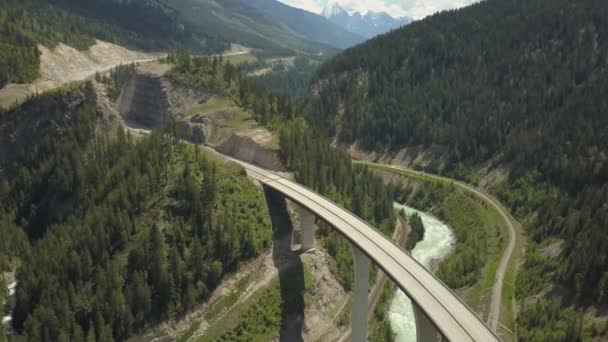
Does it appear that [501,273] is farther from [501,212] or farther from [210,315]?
[210,315]

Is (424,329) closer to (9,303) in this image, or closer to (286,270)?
(286,270)

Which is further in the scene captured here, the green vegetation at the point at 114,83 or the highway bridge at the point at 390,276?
the green vegetation at the point at 114,83

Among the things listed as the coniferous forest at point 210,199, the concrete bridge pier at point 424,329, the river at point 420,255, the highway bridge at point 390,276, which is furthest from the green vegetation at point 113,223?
the concrete bridge pier at point 424,329

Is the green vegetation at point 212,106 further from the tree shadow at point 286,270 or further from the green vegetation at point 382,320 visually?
the green vegetation at point 382,320

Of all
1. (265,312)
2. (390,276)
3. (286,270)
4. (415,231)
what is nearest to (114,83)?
(415,231)

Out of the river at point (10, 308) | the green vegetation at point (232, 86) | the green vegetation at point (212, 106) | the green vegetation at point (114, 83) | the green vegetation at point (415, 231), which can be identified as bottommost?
the river at point (10, 308)
